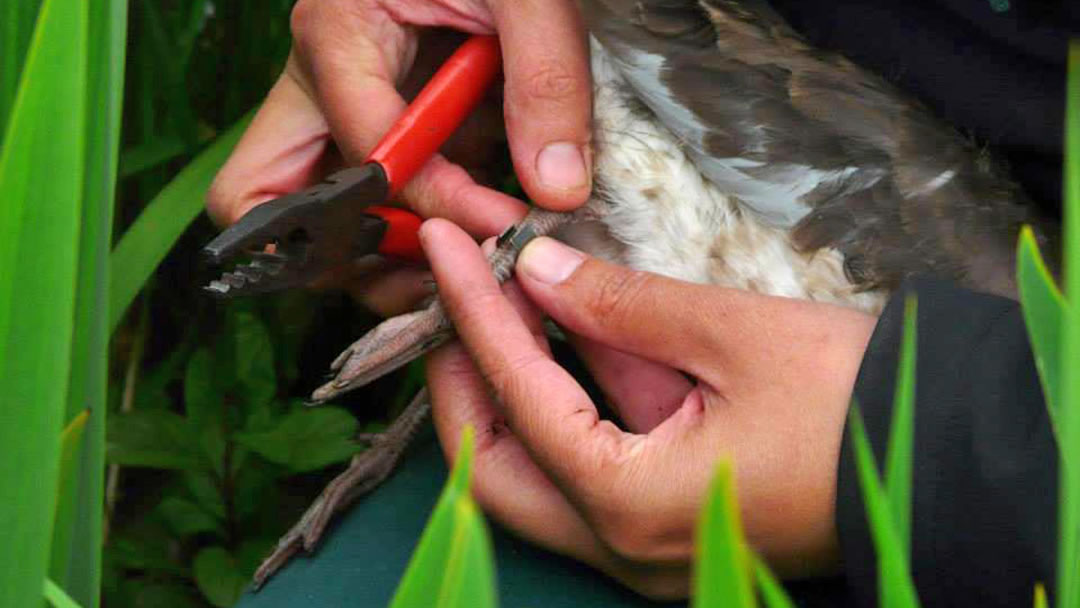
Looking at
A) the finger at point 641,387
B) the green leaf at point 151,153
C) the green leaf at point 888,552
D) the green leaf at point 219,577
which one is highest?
the green leaf at point 888,552

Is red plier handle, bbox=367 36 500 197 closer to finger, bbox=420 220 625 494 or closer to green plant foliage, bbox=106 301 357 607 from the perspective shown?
finger, bbox=420 220 625 494

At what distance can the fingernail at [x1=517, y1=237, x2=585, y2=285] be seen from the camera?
947 millimetres

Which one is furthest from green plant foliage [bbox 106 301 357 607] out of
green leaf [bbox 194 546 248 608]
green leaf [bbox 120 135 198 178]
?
green leaf [bbox 120 135 198 178]

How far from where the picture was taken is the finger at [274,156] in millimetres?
1168

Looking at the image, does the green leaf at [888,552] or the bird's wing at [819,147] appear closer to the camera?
the green leaf at [888,552]

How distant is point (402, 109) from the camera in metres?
1.11

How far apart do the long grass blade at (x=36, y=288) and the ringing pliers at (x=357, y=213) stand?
34 centimetres

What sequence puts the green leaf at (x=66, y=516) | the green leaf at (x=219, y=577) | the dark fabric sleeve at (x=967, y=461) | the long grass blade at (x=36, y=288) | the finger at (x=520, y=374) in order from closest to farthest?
1. the long grass blade at (x=36, y=288)
2. the green leaf at (x=66, y=516)
3. the dark fabric sleeve at (x=967, y=461)
4. the finger at (x=520, y=374)
5. the green leaf at (x=219, y=577)

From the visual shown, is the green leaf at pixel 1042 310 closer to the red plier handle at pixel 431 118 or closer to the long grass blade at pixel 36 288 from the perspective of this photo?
the long grass blade at pixel 36 288

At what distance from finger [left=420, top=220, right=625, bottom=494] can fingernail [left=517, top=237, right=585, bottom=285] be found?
0.03 meters

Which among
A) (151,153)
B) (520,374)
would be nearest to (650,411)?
(520,374)

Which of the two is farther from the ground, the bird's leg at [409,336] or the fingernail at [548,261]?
the fingernail at [548,261]

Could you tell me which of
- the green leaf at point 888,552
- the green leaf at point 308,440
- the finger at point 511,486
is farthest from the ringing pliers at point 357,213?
the green leaf at point 888,552

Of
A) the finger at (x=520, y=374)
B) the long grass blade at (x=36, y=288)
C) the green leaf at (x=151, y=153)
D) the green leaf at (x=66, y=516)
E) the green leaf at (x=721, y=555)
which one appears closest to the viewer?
the green leaf at (x=721, y=555)
